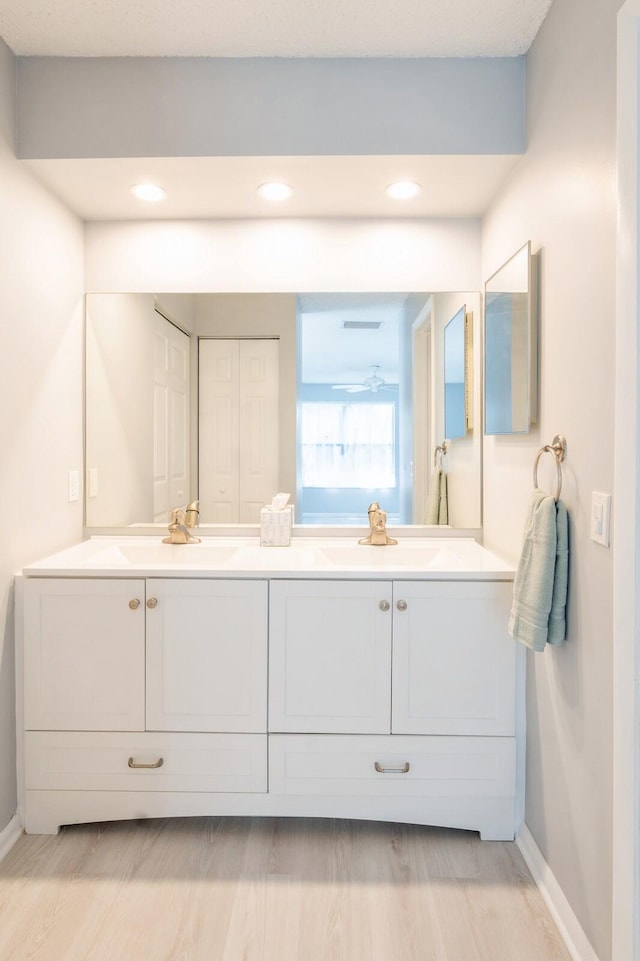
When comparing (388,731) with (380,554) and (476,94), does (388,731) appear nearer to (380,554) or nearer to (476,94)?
(380,554)

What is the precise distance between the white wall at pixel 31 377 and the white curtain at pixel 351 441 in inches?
36.2

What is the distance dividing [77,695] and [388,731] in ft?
3.21

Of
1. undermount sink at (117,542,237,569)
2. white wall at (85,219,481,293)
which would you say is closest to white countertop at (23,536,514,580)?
undermount sink at (117,542,237,569)

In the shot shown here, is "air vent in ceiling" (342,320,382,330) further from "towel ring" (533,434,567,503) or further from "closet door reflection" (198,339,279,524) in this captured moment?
"towel ring" (533,434,567,503)

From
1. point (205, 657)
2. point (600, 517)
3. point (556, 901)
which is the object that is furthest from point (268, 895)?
point (600, 517)

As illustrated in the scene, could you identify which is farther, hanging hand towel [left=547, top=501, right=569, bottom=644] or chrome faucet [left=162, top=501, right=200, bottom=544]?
chrome faucet [left=162, top=501, right=200, bottom=544]

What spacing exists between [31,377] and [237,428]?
0.77m

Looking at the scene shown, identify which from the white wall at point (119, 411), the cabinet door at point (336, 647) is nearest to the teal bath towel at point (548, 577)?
the cabinet door at point (336, 647)

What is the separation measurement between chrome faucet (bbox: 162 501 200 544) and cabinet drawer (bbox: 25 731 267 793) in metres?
0.74

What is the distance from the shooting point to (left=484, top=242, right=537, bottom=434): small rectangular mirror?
1819mm

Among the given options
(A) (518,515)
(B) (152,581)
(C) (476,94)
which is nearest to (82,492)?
(B) (152,581)

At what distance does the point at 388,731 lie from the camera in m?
1.92

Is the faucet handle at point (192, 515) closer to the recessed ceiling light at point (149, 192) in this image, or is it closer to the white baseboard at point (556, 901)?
the recessed ceiling light at point (149, 192)

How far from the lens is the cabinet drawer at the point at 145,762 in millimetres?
1943
